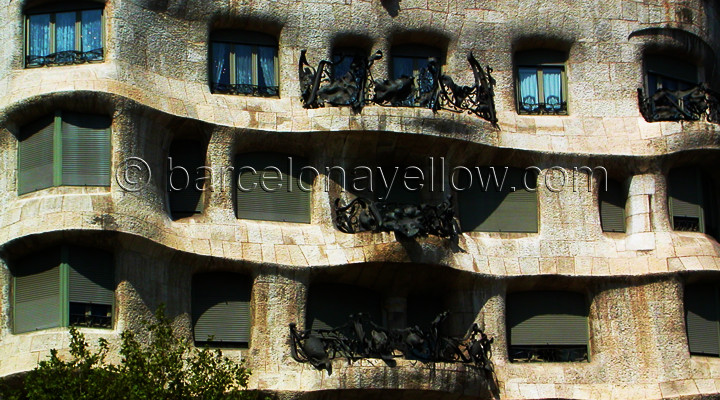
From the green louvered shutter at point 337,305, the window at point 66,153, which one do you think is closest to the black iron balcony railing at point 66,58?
the window at point 66,153

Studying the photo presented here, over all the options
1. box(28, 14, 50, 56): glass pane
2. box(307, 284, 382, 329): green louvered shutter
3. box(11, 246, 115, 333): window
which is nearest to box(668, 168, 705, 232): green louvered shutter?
box(307, 284, 382, 329): green louvered shutter

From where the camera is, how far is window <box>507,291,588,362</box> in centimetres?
4488

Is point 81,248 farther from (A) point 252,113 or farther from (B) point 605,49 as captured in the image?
(B) point 605,49

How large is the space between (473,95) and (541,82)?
2244 millimetres

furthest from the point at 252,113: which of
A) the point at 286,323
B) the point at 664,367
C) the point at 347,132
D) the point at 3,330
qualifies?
the point at 664,367

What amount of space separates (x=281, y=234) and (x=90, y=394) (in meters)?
7.69

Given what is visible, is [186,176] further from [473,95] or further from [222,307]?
[473,95]

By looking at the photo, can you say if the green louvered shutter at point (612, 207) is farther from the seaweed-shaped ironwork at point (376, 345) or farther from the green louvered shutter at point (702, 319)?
the seaweed-shaped ironwork at point (376, 345)

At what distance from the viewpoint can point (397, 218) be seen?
43.3m

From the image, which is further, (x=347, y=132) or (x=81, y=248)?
(x=347, y=132)

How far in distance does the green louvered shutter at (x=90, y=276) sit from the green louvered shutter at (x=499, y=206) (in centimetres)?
892

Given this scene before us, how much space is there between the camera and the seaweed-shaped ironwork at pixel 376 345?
138ft

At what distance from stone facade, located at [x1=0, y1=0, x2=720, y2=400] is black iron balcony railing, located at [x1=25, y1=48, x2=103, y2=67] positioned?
280 millimetres

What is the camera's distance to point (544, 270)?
Result: 148 ft
